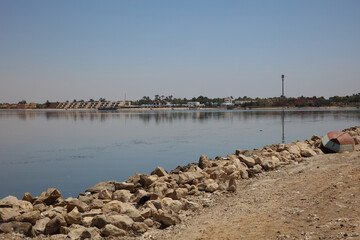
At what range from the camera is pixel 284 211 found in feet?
24.8

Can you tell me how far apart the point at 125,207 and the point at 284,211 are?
159 inches

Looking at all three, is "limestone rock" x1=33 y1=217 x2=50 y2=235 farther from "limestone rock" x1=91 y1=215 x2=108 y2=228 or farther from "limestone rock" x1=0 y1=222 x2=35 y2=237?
"limestone rock" x1=91 y1=215 x2=108 y2=228

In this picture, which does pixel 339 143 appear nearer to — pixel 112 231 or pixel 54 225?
Answer: pixel 112 231

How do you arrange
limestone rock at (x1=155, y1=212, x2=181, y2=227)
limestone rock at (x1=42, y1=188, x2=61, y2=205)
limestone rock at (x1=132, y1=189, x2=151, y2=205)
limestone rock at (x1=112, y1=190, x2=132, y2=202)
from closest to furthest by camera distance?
limestone rock at (x1=155, y1=212, x2=181, y2=227) → limestone rock at (x1=132, y1=189, x2=151, y2=205) → limestone rock at (x1=42, y1=188, x2=61, y2=205) → limestone rock at (x1=112, y1=190, x2=132, y2=202)

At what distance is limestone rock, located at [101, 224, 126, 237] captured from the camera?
23.1 ft

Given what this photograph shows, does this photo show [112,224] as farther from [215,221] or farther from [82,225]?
[215,221]

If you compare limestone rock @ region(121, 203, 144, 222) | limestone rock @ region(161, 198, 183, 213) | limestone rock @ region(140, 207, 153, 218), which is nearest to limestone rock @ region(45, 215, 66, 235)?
limestone rock @ region(121, 203, 144, 222)

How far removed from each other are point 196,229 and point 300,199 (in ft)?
9.62

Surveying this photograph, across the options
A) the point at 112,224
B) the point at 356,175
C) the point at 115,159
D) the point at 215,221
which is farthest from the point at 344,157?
the point at 115,159

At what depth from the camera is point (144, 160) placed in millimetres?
24250

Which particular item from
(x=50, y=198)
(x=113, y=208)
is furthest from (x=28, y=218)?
(x=50, y=198)

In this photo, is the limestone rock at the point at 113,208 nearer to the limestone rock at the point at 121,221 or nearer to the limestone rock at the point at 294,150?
the limestone rock at the point at 121,221

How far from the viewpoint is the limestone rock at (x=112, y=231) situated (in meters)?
7.03

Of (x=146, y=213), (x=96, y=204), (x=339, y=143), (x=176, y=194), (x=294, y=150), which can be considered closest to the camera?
(x=146, y=213)
